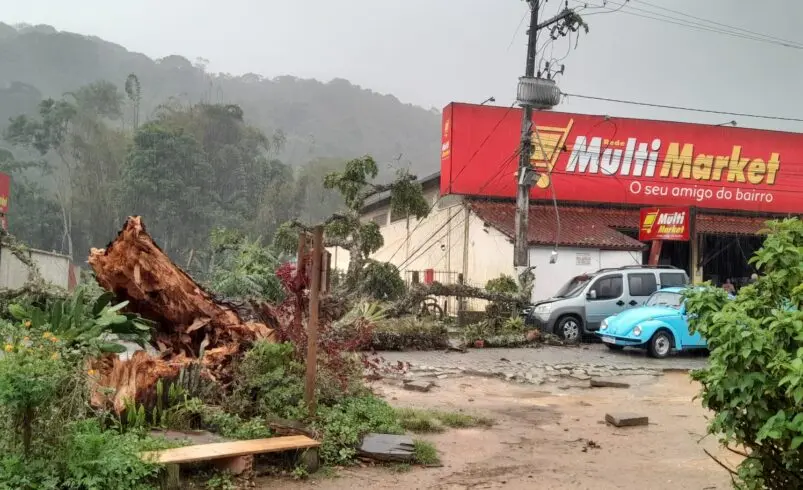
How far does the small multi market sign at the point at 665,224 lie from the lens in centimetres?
2255

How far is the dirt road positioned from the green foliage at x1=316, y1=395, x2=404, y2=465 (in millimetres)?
247

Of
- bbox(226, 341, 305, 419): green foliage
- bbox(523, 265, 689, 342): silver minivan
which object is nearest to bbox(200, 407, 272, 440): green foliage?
bbox(226, 341, 305, 419): green foliage

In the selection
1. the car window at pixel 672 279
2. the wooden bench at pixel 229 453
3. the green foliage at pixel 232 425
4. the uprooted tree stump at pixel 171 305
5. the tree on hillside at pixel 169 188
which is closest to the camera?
the wooden bench at pixel 229 453

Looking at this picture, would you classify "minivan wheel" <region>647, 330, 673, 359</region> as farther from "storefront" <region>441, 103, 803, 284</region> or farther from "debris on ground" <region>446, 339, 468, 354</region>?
"storefront" <region>441, 103, 803, 284</region>

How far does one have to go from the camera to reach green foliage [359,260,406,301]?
2048cm

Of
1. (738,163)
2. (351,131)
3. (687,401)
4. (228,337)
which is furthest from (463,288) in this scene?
(351,131)

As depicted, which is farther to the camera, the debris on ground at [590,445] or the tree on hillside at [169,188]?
the tree on hillside at [169,188]

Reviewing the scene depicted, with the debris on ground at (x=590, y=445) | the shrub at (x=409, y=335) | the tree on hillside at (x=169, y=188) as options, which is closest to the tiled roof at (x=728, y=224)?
the shrub at (x=409, y=335)

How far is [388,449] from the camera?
637 centimetres

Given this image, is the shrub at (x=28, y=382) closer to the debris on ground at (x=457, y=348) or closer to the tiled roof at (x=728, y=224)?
the debris on ground at (x=457, y=348)

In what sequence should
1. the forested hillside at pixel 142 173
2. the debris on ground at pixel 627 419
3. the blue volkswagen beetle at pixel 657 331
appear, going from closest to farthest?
the debris on ground at pixel 627 419, the blue volkswagen beetle at pixel 657 331, the forested hillside at pixel 142 173

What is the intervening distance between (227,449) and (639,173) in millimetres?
27615

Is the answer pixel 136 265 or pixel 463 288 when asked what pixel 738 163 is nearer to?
pixel 463 288

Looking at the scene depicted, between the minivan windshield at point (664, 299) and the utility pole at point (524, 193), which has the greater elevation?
the utility pole at point (524, 193)
